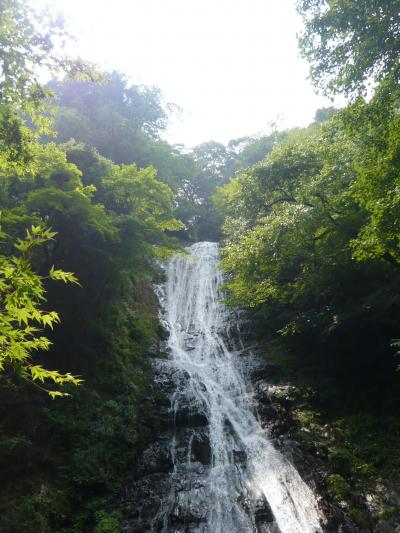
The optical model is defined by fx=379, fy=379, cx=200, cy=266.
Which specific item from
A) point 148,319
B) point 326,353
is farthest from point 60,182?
point 326,353

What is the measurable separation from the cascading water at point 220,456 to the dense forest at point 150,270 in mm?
978

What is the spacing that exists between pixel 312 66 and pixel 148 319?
11.7 meters

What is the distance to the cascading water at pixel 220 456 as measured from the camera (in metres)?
7.61

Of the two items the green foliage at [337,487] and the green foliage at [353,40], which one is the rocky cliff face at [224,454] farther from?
the green foliage at [353,40]

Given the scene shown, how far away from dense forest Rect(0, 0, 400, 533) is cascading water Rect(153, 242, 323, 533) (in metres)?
0.98

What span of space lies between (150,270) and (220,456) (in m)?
6.08

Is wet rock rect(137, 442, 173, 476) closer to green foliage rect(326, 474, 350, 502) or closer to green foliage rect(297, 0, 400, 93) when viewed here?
green foliage rect(326, 474, 350, 502)

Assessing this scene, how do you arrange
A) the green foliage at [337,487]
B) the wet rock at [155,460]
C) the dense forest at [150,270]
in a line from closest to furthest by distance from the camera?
the dense forest at [150,270], the green foliage at [337,487], the wet rock at [155,460]

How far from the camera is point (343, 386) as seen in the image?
11484 millimetres

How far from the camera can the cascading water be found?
25.0ft

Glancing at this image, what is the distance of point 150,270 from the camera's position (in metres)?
12.8

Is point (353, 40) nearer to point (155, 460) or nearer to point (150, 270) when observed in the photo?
point (150, 270)

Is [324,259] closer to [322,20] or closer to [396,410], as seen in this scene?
[396,410]

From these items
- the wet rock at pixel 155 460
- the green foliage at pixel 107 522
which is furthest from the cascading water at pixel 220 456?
the green foliage at pixel 107 522
